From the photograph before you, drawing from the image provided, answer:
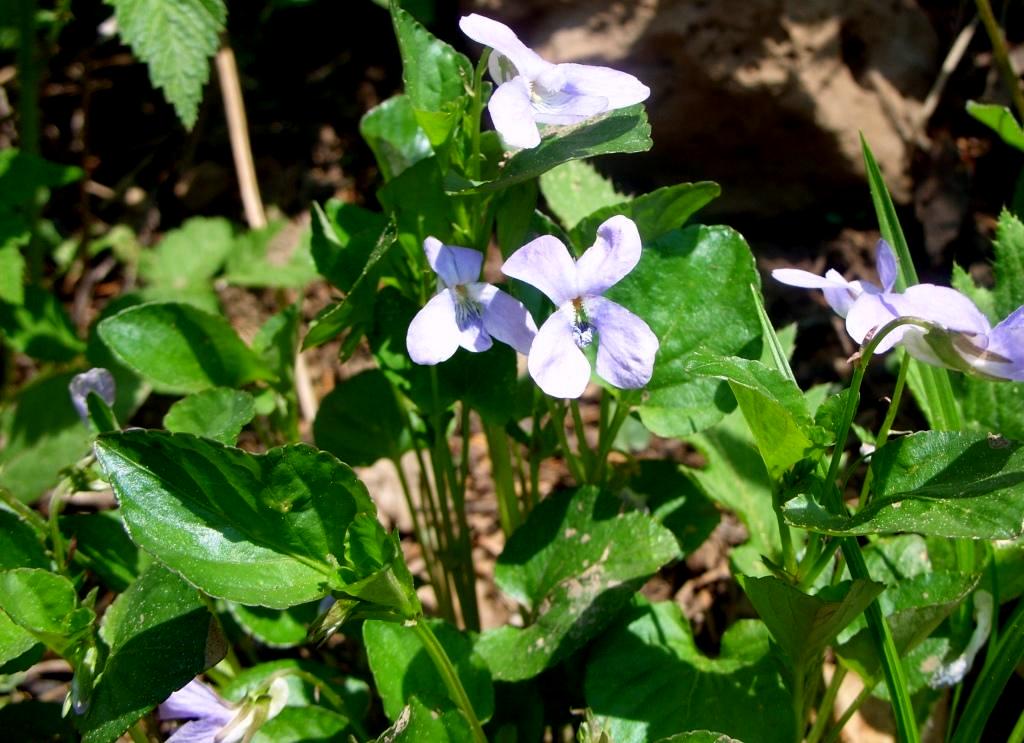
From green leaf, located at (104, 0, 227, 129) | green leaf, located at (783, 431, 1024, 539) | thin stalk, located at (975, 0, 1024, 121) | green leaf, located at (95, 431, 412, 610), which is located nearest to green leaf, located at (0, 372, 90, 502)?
green leaf, located at (104, 0, 227, 129)

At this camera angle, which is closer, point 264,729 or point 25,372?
point 264,729

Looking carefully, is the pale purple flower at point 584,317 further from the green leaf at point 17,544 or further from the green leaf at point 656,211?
the green leaf at point 17,544

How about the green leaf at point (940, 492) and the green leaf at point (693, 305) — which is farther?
the green leaf at point (693, 305)

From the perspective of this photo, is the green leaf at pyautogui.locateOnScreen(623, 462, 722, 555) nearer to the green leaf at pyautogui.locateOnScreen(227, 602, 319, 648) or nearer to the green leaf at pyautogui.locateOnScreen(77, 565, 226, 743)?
the green leaf at pyautogui.locateOnScreen(227, 602, 319, 648)

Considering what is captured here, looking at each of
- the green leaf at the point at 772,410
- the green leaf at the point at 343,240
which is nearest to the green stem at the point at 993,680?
the green leaf at the point at 772,410

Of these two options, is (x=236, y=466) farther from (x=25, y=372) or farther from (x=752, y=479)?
(x=25, y=372)

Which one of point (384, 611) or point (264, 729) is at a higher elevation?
point (384, 611)

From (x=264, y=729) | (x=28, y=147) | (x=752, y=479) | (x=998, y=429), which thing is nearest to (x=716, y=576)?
(x=752, y=479)
